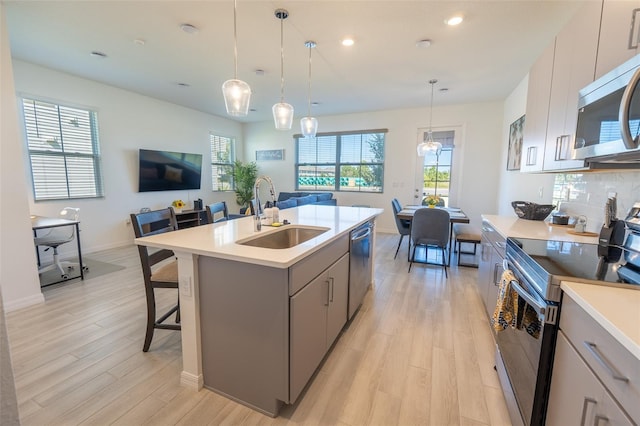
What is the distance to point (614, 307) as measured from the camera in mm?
894

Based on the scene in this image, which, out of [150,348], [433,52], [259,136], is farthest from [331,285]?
[259,136]

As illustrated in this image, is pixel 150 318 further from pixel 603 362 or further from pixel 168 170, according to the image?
pixel 168 170

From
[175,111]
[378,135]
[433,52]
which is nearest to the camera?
[433,52]

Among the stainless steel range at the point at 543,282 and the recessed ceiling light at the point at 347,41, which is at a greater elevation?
the recessed ceiling light at the point at 347,41

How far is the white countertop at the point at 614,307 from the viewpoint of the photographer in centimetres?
74

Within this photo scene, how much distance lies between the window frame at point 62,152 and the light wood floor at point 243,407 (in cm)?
205

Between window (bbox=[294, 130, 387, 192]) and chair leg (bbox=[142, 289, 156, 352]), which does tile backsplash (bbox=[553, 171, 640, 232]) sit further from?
window (bbox=[294, 130, 387, 192])

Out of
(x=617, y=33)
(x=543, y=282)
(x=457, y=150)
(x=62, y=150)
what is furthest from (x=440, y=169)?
(x=62, y=150)

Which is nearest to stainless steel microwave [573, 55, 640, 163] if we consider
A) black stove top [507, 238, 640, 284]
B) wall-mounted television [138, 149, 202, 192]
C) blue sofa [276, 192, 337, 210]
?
black stove top [507, 238, 640, 284]

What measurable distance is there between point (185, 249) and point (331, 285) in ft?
3.19

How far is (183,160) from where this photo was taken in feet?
19.5

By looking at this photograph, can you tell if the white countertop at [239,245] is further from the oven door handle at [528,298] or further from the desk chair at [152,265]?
the oven door handle at [528,298]

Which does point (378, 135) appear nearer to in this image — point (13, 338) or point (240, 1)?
point (240, 1)

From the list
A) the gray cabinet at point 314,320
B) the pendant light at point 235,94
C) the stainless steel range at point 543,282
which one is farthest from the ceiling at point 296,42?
the gray cabinet at point 314,320
